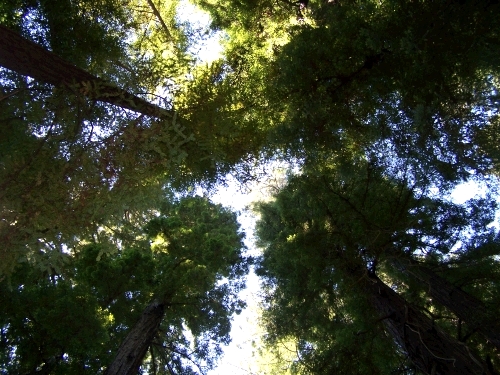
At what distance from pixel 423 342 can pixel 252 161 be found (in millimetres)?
3626

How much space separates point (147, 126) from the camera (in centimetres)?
487

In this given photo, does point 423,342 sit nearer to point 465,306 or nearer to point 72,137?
point 465,306

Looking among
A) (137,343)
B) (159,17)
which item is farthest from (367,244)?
(159,17)

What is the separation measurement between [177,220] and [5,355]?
4.10 metres

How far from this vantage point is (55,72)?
14.1ft

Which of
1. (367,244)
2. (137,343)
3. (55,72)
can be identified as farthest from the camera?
(137,343)

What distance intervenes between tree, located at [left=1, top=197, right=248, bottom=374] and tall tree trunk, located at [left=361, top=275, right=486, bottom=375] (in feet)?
12.3

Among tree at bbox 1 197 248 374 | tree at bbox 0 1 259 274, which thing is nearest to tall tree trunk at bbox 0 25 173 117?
tree at bbox 0 1 259 274

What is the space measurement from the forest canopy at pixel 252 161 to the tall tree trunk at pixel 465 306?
38 mm

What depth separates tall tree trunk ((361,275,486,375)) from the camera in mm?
4639

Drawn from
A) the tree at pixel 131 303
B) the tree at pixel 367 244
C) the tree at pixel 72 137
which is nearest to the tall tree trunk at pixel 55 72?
the tree at pixel 72 137

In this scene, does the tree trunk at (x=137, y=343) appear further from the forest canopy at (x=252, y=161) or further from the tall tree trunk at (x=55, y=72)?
the tall tree trunk at (x=55, y=72)

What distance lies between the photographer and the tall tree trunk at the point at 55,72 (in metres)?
3.97

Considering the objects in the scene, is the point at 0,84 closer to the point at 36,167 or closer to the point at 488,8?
the point at 36,167
